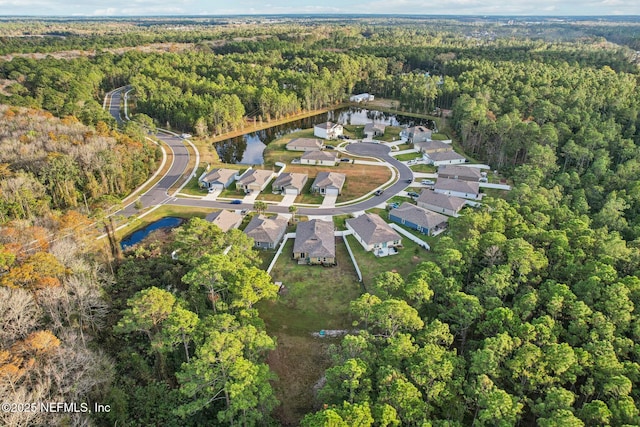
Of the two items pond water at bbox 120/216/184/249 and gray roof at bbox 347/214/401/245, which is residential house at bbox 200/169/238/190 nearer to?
pond water at bbox 120/216/184/249

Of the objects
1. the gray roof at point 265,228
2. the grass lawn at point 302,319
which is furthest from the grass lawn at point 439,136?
the gray roof at point 265,228

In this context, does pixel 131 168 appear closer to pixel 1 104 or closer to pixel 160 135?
pixel 160 135

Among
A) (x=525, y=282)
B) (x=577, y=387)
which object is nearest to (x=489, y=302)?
(x=525, y=282)

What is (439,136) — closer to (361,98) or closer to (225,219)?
(361,98)

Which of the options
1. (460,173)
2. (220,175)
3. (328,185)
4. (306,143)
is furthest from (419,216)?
(306,143)

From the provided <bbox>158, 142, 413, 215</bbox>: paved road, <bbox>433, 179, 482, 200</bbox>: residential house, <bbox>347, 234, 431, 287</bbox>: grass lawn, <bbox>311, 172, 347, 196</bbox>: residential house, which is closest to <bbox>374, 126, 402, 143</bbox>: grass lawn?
<bbox>158, 142, 413, 215</bbox>: paved road

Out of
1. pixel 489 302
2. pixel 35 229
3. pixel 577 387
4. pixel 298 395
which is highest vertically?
pixel 35 229
